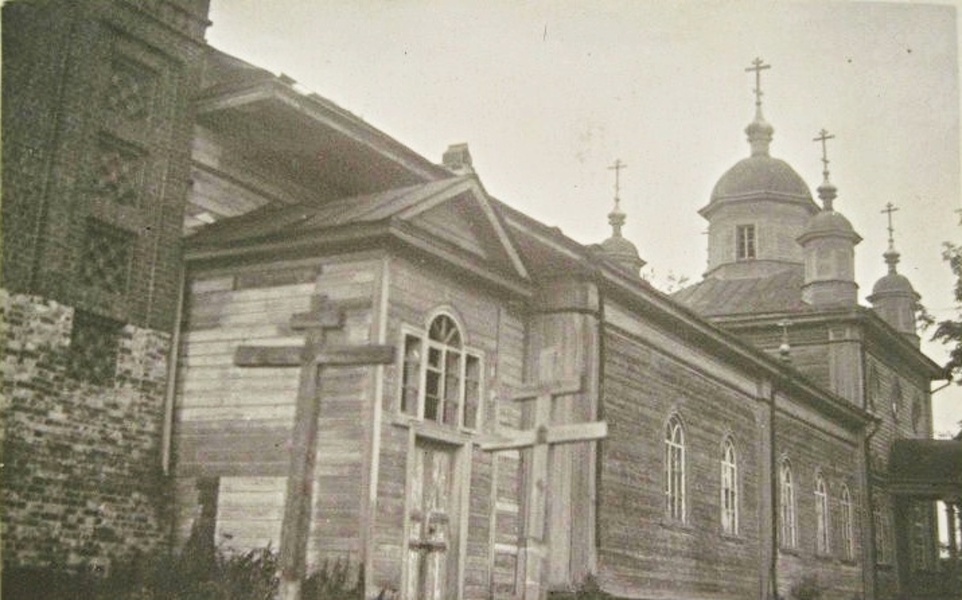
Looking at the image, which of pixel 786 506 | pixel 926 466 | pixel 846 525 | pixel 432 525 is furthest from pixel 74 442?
pixel 926 466

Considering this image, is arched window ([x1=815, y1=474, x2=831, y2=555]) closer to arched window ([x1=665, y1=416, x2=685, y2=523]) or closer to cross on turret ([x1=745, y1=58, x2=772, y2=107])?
arched window ([x1=665, y1=416, x2=685, y2=523])

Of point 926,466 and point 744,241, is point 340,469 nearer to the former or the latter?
point 926,466

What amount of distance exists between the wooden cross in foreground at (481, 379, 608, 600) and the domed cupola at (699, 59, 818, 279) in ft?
89.2

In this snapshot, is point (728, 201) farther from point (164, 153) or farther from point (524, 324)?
point (164, 153)

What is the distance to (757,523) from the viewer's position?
23.9m

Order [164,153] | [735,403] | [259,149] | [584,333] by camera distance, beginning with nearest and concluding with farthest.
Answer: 1. [164,153]
2. [259,149]
3. [584,333]
4. [735,403]

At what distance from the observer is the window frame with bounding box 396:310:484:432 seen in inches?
531

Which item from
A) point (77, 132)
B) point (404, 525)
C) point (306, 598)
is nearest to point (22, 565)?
point (306, 598)

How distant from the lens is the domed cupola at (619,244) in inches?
1513

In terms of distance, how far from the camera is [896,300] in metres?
38.9

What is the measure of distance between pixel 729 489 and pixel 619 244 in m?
17.4

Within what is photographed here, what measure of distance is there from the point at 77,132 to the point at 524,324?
6.53m

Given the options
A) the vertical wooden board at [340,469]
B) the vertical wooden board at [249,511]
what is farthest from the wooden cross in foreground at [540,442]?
the vertical wooden board at [249,511]

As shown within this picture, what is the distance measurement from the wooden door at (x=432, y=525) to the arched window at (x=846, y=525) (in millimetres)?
18021
